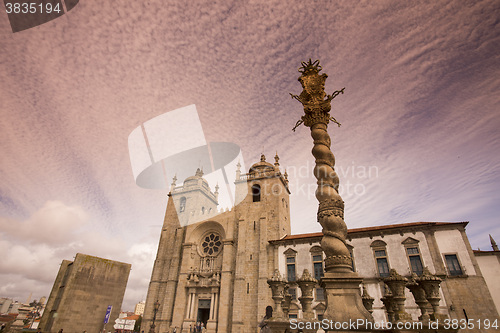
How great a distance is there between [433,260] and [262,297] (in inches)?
564

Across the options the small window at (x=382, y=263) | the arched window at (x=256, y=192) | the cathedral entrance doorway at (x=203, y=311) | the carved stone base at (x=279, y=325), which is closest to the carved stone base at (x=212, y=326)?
the cathedral entrance doorway at (x=203, y=311)

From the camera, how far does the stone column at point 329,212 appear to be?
689cm

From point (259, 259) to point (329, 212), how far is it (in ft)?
62.7

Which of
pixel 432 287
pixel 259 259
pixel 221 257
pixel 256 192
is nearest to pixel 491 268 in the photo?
pixel 432 287

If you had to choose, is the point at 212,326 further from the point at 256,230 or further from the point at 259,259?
the point at 256,230

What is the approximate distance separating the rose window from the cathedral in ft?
0.40

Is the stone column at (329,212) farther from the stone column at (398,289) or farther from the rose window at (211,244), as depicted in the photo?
the rose window at (211,244)

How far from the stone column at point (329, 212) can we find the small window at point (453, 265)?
667 inches

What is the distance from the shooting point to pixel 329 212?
7.87 metres

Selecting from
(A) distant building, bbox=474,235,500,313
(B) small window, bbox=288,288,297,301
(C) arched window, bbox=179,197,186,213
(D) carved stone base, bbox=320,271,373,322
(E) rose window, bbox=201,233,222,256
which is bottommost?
(D) carved stone base, bbox=320,271,373,322

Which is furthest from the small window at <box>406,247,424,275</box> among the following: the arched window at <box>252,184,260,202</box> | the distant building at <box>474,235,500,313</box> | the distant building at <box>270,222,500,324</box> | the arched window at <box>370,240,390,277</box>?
the arched window at <box>252,184,260,202</box>

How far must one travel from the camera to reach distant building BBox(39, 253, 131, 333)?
83.4ft

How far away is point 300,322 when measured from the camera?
7445mm

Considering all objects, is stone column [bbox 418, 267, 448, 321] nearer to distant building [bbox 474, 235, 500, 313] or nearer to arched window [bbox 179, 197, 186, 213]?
distant building [bbox 474, 235, 500, 313]
